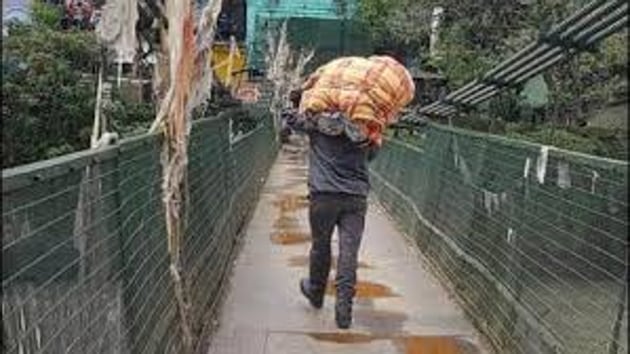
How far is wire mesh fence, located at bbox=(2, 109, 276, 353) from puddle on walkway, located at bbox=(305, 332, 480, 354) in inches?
34.3

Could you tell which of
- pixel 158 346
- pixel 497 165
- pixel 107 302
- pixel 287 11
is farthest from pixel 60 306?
pixel 287 11

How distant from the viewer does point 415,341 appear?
26.7ft

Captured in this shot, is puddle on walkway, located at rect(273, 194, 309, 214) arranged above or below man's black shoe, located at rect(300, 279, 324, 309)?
below

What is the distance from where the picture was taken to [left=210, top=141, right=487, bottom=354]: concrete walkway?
795 cm

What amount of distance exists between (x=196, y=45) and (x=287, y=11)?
41.8 m

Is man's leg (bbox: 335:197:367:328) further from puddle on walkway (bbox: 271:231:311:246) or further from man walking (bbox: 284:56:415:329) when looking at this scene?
puddle on walkway (bbox: 271:231:311:246)

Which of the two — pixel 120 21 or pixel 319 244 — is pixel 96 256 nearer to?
pixel 120 21

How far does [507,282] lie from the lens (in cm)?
772

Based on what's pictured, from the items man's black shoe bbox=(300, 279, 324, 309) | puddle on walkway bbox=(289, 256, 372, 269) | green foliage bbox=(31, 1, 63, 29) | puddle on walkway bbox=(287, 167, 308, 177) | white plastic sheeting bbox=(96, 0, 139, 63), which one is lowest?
puddle on walkway bbox=(287, 167, 308, 177)

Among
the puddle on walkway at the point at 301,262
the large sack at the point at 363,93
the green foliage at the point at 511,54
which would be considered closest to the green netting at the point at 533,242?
the puddle on walkway at the point at 301,262

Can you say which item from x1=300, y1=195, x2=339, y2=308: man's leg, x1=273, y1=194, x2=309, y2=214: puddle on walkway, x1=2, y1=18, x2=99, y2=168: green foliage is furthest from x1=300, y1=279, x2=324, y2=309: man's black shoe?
x1=273, y1=194, x2=309, y2=214: puddle on walkway

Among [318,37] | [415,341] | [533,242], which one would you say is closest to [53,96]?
[415,341]

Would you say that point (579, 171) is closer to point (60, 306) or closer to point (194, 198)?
point (194, 198)

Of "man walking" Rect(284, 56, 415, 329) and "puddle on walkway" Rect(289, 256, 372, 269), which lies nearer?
"man walking" Rect(284, 56, 415, 329)
